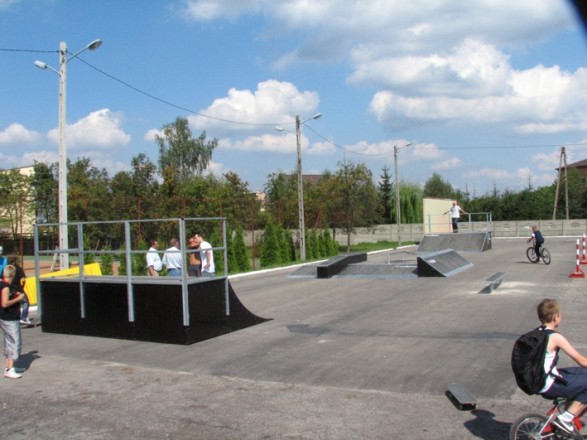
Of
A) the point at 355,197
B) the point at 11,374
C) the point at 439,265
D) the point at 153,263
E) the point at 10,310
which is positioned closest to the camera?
the point at 11,374

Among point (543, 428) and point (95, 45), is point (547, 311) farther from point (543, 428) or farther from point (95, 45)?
point (95, 45)

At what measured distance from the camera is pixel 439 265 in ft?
60.1

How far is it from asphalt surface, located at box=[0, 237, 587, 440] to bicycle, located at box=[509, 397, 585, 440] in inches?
23.7

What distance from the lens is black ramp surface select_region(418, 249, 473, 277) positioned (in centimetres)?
1778

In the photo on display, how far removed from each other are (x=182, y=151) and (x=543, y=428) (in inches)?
2834

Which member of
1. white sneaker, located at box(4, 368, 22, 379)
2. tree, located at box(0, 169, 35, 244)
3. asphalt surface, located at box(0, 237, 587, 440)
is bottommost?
asphalt surface, located at box(0, 237, 587, 440)

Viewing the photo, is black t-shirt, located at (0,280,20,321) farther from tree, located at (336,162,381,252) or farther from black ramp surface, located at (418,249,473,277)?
tree, located at (336,162,381,252)

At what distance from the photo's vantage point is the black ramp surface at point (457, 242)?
28.9 m

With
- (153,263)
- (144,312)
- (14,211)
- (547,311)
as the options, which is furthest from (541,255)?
(14,211)

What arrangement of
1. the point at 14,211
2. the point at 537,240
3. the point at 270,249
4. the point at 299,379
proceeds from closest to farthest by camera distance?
the point at 299,379 < the point at 14,211 < the point at 537,240 < the point at 270,249

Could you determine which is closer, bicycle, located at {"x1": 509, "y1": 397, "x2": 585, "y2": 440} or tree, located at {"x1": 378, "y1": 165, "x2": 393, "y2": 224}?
bicycle, located at {"x1": 509, "y1": 397, "x2": 585, "y2": 440}

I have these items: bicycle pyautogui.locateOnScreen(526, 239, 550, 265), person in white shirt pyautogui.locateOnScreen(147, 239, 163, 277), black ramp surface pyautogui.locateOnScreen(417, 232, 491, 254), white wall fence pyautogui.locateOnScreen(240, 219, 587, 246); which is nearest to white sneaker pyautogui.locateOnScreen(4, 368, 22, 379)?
person in white shirt pyautogui.locateOnScreen(147, 239, 163, 277)

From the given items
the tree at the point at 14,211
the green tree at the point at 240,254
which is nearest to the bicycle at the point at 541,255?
the green tree at the point at 240,254

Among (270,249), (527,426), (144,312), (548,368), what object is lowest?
(527,426)
